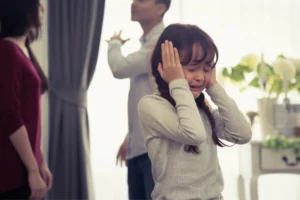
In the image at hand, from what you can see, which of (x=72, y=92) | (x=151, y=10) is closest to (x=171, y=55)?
(x=151, y=10)

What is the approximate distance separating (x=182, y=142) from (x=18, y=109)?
459 millimetres

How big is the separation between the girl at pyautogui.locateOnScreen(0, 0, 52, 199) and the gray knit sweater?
13.3 inches

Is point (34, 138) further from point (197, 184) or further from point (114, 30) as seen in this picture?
point (114, 30)

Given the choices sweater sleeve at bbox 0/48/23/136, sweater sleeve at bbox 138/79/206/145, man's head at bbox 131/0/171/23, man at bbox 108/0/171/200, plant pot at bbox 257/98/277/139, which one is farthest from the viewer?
plant pot at bbox 257/98/277/139

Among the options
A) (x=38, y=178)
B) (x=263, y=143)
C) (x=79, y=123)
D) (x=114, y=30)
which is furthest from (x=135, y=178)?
(x=114, y=30)

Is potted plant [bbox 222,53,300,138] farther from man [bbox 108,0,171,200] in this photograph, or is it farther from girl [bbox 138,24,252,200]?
girl [bbox 138,24,252,200]

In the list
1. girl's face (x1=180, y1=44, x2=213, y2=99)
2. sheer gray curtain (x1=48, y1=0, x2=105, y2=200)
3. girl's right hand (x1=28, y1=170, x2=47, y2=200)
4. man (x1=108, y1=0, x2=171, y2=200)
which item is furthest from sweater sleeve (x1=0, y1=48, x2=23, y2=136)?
sheer gray curtain (x1=48, y1=0, x2=105, y2=200)

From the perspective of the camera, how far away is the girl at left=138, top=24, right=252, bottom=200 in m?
1.13

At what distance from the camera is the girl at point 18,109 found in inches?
50.0

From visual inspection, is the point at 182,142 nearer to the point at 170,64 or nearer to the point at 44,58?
the point at 170,64

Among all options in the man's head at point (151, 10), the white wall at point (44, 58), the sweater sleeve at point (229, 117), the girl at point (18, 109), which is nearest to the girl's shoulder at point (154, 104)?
the sweater sleeve at point (229, 117)

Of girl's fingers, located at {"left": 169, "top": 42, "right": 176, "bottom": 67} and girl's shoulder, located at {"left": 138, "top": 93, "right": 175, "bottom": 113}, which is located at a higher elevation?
girl's fingers, located at {"left": 169, "top": 42, "right": 176, "bottom": 67}

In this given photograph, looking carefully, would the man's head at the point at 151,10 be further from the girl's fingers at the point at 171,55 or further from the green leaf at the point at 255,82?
the girl's fingers at the point at 171,55

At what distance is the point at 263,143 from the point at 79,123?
0.99m
